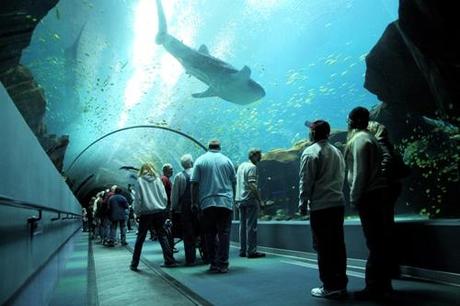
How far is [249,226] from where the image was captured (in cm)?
815

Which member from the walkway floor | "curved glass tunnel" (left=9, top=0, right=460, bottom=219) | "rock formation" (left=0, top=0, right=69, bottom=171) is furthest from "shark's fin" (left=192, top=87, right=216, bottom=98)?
the walkway floor

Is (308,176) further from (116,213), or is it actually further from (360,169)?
(116,213)

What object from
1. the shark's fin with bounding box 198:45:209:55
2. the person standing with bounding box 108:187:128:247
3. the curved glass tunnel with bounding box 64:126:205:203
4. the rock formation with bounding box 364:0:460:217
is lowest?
the person standing with bounding box 108:187:128:247

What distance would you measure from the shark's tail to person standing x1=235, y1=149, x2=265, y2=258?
971 centimetres

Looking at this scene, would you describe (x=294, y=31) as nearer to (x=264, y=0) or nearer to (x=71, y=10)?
(x=264, y=0)

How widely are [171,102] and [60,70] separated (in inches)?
381

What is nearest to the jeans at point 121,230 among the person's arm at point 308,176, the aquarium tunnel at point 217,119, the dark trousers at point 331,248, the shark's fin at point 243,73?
the aquarium tunnel at point 217,119

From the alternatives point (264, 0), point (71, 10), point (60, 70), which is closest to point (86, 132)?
point (60, 70)

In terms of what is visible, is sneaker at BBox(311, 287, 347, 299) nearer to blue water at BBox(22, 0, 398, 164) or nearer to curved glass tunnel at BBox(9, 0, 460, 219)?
curved glass tunnel at BBox(9, 0, 460, 219)

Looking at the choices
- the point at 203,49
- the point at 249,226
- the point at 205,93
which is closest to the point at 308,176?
the point at 249,226

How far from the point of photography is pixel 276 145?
3716 centimetres

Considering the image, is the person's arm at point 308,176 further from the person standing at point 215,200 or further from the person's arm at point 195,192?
the person's arm at point 195,192

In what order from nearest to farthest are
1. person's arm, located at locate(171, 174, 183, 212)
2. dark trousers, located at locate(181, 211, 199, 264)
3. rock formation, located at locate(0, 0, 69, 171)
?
dark trousers, located at locate(181, 211, 199, 264) < person's arm, located at locate(171, 174, 183, 212) < rock formation, located at locate(0, 0, 69, 171)

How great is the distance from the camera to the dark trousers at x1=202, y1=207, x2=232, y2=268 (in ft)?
20.9
